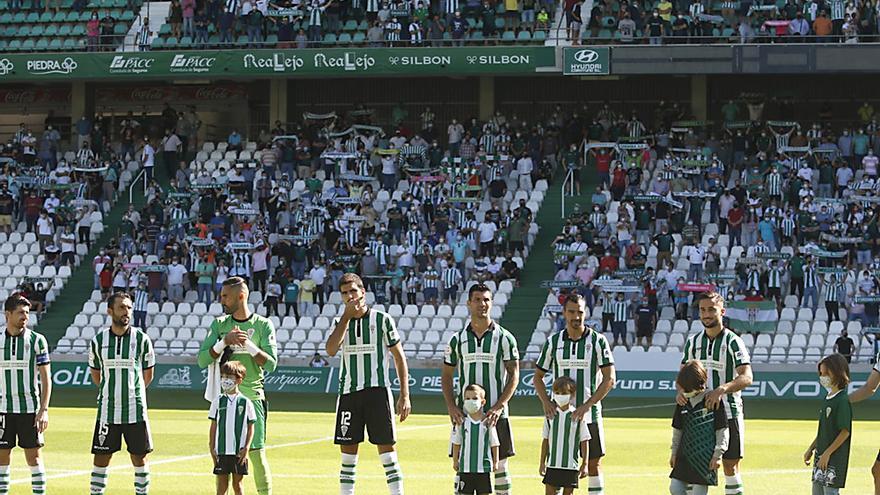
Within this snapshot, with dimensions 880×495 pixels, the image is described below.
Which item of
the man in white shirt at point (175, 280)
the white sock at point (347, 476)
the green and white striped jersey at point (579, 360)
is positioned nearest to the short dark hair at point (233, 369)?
the white sock at point (347, 476)

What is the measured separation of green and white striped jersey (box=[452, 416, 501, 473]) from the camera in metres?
11.7

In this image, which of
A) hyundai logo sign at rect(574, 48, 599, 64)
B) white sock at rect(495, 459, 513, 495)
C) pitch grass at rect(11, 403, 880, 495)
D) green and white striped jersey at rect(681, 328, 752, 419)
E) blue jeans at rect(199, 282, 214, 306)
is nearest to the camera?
white sock at rect(495, 459, 513, 495)

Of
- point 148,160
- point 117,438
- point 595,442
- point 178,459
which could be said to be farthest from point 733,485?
point 148,160

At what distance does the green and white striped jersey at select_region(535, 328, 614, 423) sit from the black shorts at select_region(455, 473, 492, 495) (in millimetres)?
1339

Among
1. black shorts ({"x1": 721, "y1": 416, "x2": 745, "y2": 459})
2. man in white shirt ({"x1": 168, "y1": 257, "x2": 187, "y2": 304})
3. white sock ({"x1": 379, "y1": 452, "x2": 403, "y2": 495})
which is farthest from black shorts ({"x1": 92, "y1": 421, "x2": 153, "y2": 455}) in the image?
man in white shirt ({"x1": 168, "y1": 257, "x2": 187, "y2": 304})

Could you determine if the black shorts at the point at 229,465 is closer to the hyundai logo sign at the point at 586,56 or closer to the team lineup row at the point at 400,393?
the team lineup row at the point at 400,393

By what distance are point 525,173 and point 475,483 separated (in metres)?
28.0

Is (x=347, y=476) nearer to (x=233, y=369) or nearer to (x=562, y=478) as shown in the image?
(x=233, y=369)

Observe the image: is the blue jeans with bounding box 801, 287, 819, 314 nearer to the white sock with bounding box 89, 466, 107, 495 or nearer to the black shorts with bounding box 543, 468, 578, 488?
the black shorts with bounding box 543, 468, 578, 488

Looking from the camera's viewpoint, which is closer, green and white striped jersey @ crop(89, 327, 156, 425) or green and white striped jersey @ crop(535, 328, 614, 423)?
green and white striped jersey @ crop(535, 328, 614, 423)

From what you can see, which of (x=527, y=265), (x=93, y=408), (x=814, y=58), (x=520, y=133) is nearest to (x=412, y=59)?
Answer: (x=520, y=133)

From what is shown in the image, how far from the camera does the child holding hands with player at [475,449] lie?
38.3ft

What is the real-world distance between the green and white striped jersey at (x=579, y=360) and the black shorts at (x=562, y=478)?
770 mm

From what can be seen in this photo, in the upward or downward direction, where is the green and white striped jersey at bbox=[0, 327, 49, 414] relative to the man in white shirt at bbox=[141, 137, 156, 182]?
downward
